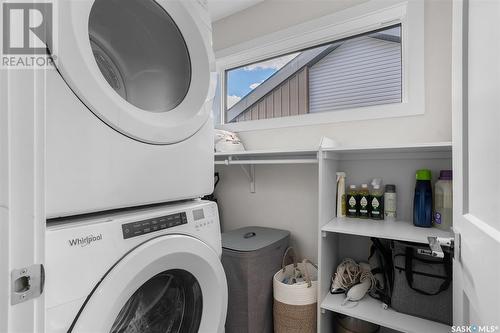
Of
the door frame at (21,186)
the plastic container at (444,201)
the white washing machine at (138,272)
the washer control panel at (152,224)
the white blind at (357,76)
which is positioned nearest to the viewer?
the door frame at (21,186)

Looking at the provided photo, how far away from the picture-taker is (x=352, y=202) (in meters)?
1.70

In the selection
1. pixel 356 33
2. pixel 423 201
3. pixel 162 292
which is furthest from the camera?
pixel 356 33

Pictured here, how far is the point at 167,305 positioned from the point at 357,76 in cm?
186

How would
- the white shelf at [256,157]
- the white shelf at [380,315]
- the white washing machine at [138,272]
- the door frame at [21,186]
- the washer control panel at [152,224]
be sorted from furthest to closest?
the white shelf at [256,157], the white shelf at [380,315], the washer control panel at [152,224], the white washing machine at [138,272], the door frame at [21,186]

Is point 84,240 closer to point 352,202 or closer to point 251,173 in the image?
point 352,202

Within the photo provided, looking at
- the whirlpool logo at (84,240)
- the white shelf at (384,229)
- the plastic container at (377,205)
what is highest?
the whirlpool logo at (84,240)

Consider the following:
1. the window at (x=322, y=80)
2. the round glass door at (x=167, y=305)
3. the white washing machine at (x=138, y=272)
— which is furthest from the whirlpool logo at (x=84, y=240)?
the window at (x=322, y=80)

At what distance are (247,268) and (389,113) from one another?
4.35 ft

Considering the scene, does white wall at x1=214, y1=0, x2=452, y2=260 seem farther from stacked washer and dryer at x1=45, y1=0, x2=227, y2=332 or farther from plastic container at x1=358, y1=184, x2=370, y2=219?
stacked washer and dryer at x1=45, y1=0, x2=227, y2=332

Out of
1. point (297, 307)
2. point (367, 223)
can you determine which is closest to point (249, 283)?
point (297, 307)

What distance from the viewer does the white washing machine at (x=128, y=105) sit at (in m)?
0.61

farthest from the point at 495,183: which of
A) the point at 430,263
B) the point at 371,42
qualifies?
the point at 371,42

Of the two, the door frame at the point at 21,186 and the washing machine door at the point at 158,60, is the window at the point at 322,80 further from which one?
the door frame at the point at 21,186

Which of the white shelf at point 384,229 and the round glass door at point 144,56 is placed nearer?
the round glass door at point 144,56
